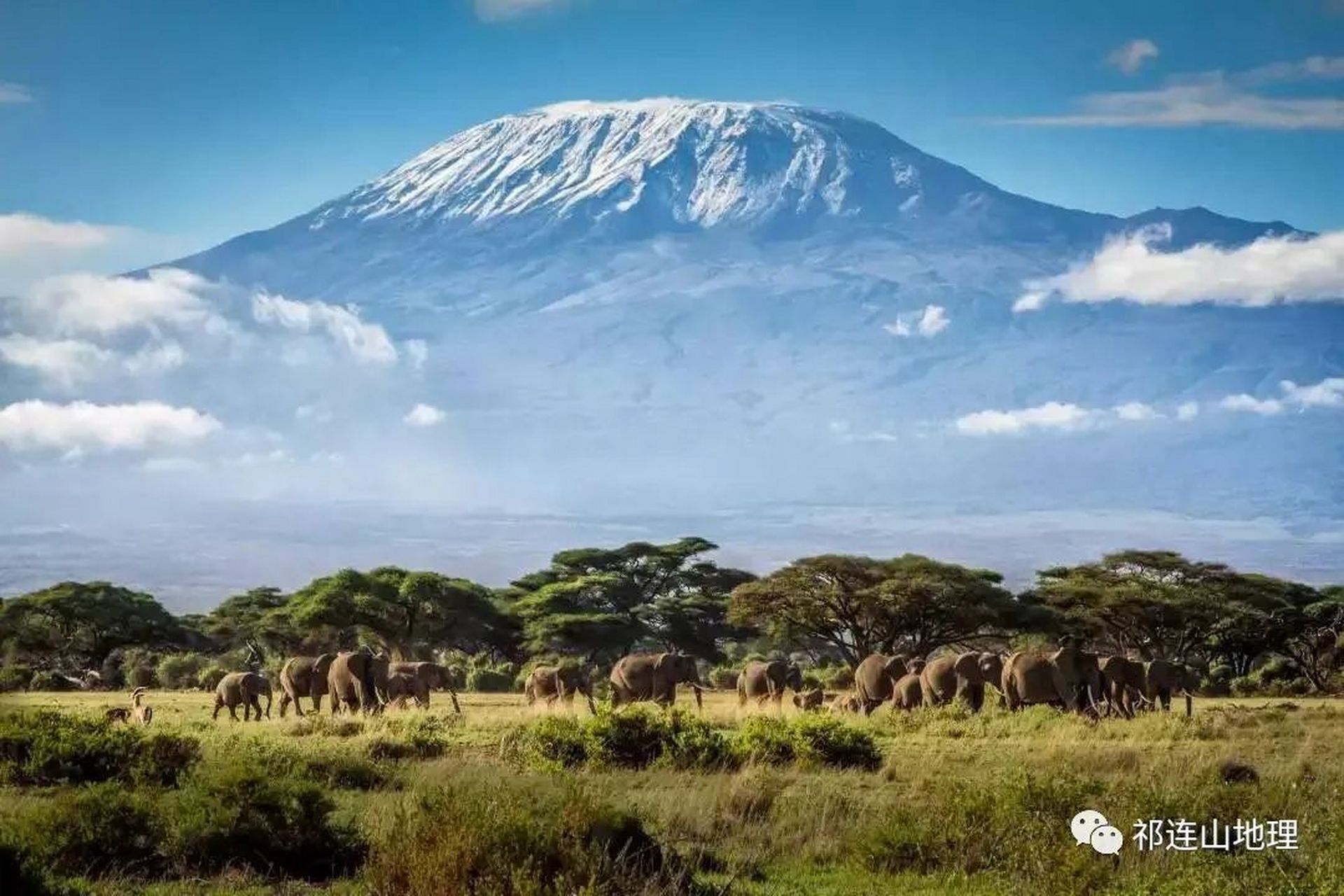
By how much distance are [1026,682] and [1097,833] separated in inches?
617

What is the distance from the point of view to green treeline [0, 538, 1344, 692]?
4478cm

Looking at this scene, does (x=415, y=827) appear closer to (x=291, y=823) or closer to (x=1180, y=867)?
(x=291, y=823)

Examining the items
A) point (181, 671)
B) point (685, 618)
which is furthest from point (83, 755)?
point (685, 618)

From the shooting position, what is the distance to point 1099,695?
27.1 m

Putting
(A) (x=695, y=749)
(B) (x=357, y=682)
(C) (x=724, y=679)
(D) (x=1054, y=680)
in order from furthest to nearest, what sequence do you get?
1. (C) (x=724, y=679)
2. (B) (x=357, y=682)
3. (D) (x=1054, y=680)
4. (A) (x=695, y=749)

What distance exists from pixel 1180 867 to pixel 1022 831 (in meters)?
1.55

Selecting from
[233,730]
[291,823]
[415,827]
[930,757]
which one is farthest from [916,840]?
[233,730]

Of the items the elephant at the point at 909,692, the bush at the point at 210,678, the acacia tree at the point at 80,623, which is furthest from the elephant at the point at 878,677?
the acacia tree at the point at 80,623

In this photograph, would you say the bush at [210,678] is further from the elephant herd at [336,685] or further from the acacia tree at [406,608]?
the elephant herd at [336,685]

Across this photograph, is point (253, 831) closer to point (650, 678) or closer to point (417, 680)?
point (417, 680)

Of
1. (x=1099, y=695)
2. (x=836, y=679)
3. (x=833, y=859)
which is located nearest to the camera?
(x=833, y=859)

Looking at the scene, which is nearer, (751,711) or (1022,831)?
(1022,831)

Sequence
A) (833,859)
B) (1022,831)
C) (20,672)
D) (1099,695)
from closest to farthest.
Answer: (1022,831), (833,859), (1099,695), (20,672)

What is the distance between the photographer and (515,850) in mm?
10266
